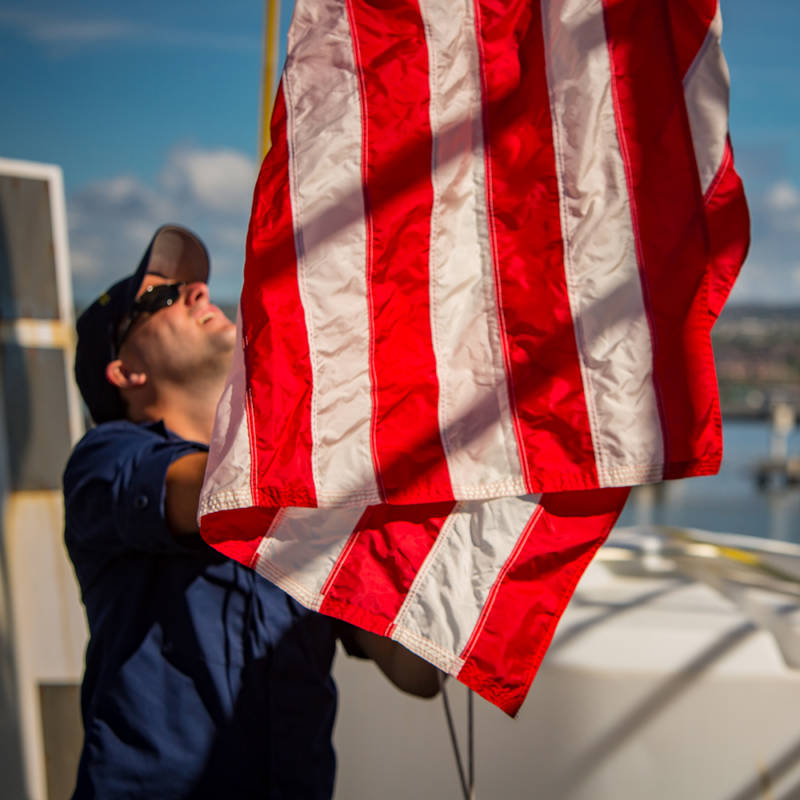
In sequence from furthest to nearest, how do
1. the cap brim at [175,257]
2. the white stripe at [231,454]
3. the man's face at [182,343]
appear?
1. the cap brim at [175,257]
2. the man's face at [182,343]
3. the white stripe at [231,454]

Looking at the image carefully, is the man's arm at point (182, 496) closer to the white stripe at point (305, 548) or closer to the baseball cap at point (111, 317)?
the white stripe at point (305, 548)

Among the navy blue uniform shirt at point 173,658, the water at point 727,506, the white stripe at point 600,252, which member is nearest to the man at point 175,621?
the navy blue uniform shirt at point 173,658

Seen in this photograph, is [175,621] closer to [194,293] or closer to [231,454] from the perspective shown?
[231,454]

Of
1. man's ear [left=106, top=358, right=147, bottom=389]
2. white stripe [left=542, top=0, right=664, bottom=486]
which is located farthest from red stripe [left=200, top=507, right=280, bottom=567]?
white stripe [left=542, top=0, right=664, bottom=486]

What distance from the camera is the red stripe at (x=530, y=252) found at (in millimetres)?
1229

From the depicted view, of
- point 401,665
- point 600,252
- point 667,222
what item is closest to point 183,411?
point 401,665

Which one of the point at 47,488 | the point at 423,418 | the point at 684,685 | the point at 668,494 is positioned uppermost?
the point at 423,418

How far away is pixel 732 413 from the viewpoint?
167 ft

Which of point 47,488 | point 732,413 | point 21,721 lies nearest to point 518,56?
point 47,488

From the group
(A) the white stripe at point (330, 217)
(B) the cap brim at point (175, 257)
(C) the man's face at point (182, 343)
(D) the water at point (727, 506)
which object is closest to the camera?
(A) the white stripe at point (330, 217)

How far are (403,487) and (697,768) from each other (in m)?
1.33

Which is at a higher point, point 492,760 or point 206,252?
point 206,252

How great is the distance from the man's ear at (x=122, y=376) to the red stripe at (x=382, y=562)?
468mm

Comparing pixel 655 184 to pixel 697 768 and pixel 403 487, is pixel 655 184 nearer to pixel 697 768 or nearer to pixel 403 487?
Result: pixel 403 487
